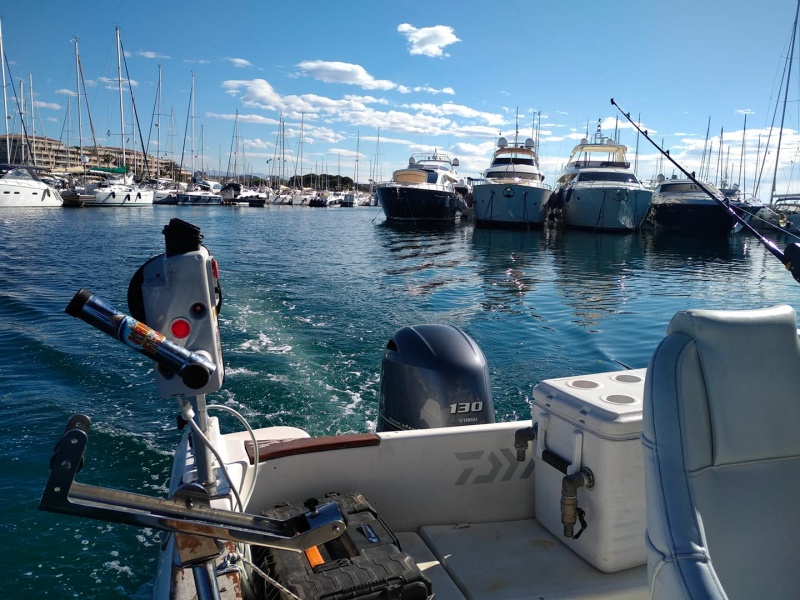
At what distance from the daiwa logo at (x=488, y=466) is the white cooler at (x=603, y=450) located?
0.27 metres

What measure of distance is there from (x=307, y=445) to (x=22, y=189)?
4744 cm

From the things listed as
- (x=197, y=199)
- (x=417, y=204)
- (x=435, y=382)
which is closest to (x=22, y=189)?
(x=197, y=199)

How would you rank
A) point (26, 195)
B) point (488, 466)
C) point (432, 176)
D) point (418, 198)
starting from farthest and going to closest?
point (26, 195)
point (432, 176)
point (418, 198)
point (488, 466)

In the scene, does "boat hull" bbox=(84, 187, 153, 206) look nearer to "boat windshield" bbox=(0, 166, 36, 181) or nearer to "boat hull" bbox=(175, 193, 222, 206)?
"boat windshield" bbox=(0, 166, 36, 181)

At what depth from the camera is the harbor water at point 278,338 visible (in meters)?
4.14

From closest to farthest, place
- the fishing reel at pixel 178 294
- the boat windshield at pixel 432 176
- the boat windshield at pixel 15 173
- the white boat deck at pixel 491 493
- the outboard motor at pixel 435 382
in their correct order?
the fishing reel at pixel 178 294
the white boat deck at pixel 491 493
the outboard motor at pixel 435 382
the boat windshield at pixel 432 176
the boat windshield at pixel 15 173

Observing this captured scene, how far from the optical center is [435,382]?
3.72 meters

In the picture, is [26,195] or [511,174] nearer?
[511,174]

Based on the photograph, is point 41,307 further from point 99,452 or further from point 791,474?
point 791,474

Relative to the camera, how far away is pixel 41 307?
10195 mm

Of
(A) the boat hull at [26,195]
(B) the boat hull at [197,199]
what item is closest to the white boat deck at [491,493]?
(A) the boat hull at [26,195]

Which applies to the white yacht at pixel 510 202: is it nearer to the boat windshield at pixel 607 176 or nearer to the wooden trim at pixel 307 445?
the boat windshield at pixel 607 176

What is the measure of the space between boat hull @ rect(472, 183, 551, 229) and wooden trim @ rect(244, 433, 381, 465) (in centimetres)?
2904

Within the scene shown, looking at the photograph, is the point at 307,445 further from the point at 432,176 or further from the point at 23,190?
the point at 23,190
